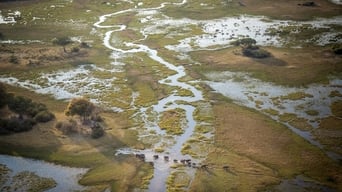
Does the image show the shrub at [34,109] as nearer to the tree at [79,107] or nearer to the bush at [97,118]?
the tree at [79,107]

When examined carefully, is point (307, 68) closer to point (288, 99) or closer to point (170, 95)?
point (288, 99)

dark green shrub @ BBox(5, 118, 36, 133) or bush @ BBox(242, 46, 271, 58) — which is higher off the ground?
bush @ BBox(242, 46, 271, 58)

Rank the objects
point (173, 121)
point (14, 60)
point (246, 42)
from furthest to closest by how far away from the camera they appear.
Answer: point (246, 42)
point (14, 60)
point (173, 121)

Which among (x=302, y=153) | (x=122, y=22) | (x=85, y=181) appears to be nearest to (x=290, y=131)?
(x=302, y=153)

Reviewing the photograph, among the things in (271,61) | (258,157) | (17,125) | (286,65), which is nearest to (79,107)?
(17,125)

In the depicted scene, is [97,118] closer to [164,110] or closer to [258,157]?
[164,110]

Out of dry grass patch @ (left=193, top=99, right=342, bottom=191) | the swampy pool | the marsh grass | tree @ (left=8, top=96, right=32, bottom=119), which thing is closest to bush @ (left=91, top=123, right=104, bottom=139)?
the swampy pool

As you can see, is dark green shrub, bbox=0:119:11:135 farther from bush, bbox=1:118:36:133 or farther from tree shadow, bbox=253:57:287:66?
tree shadow, bbox=253:57:287:66
